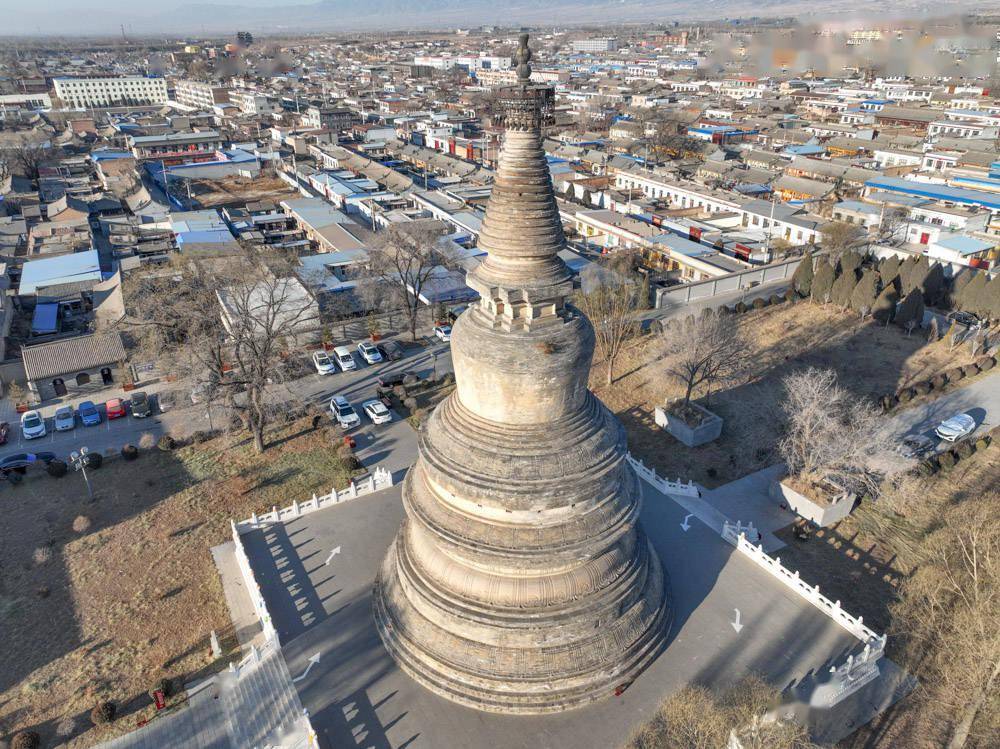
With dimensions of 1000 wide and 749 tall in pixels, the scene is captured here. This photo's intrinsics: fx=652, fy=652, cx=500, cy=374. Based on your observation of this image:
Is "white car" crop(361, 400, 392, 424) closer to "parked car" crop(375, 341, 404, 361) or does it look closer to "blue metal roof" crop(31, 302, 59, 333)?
"parked car" crop(375, 341, 404, 361)

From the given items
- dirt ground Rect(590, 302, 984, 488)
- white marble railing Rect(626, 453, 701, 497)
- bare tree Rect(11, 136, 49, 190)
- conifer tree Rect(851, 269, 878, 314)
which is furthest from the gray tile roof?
bare tree Rect(11, 136, 49, 190)

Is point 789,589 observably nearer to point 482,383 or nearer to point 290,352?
point 482,383

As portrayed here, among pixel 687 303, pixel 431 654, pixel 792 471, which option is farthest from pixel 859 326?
pixel 431 654

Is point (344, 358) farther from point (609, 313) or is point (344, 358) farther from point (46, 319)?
point (46, 319)

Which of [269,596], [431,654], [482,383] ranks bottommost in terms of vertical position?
[269,596]

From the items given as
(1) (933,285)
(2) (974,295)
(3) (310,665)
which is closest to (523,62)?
(3) (310,665)
